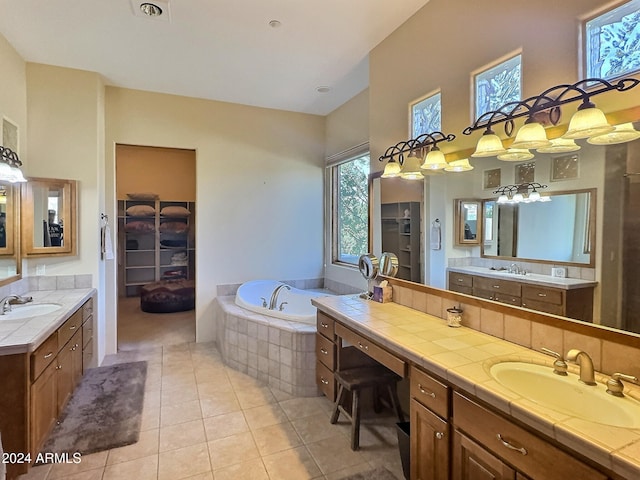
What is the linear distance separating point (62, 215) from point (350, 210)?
10.3ft

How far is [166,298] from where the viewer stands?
18.9 ft

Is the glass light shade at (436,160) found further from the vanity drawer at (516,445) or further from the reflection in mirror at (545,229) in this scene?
the vanity drawer at (516,445)

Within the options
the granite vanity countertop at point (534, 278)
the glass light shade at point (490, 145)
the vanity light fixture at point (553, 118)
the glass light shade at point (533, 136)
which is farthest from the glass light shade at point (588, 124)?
the granite vanity countertop at point (534, 278)

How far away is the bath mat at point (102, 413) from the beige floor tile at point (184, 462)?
35 centimetres

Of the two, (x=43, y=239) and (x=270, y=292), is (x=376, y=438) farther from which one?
(x=43, y=239)

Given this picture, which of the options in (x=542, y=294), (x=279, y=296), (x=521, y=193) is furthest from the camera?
(x=279, y=296)

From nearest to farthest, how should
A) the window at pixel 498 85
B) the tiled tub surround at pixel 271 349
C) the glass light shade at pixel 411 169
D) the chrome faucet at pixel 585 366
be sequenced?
the chrome faucet at pixel 585 366 < the window at pixel 498 85 < the glass light shade at pixel 411 169 < the tiled tub surround at pixel 271 349

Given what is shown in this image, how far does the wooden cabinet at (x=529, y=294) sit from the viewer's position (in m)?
1.54

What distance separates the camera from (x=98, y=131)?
139 inches

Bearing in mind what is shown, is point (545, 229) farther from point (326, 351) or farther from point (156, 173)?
point (156, 173)

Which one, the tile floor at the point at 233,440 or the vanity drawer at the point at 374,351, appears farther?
the tile floor at the point at 233,440

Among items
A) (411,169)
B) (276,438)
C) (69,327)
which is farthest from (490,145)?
(69,327)

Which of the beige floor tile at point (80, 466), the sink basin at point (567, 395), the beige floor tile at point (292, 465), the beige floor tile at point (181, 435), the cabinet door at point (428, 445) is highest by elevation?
the sink basin at point (567, 395)

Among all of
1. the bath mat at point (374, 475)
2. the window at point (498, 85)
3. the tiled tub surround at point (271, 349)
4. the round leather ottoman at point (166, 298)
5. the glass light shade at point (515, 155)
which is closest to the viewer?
the glass light shade at point (515, 155)
